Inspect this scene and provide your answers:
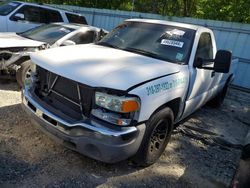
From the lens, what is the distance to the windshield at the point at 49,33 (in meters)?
6.50

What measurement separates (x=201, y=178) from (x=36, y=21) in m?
7.53

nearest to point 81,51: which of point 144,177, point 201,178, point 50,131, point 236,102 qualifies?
point 50,131

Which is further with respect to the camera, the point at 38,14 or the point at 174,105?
the point at 38,14

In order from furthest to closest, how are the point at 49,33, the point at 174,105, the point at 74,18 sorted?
the point at 74,18, the point at 49,33, the point at 174,105

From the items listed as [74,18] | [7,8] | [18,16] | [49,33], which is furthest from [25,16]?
[49,33]

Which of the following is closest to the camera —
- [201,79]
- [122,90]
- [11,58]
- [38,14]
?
[122,90]

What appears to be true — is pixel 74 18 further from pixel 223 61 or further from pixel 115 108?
pixel 115 108

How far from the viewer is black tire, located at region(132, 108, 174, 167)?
3.40 m

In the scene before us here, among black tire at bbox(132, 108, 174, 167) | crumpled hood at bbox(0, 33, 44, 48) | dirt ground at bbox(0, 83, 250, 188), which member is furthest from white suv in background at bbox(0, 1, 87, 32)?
black tire at bbox(132, 108, 174, 167)

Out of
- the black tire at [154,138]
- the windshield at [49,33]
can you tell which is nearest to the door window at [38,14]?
the windshield at [49,33]

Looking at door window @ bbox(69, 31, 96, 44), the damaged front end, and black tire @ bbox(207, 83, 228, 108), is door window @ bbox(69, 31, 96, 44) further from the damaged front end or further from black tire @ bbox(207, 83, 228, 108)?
black tire @ bbox(207, 83, 228, 108)

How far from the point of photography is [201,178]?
12.5 ft

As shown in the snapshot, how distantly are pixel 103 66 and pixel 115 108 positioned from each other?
632mm

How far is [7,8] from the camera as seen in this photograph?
891 cm
